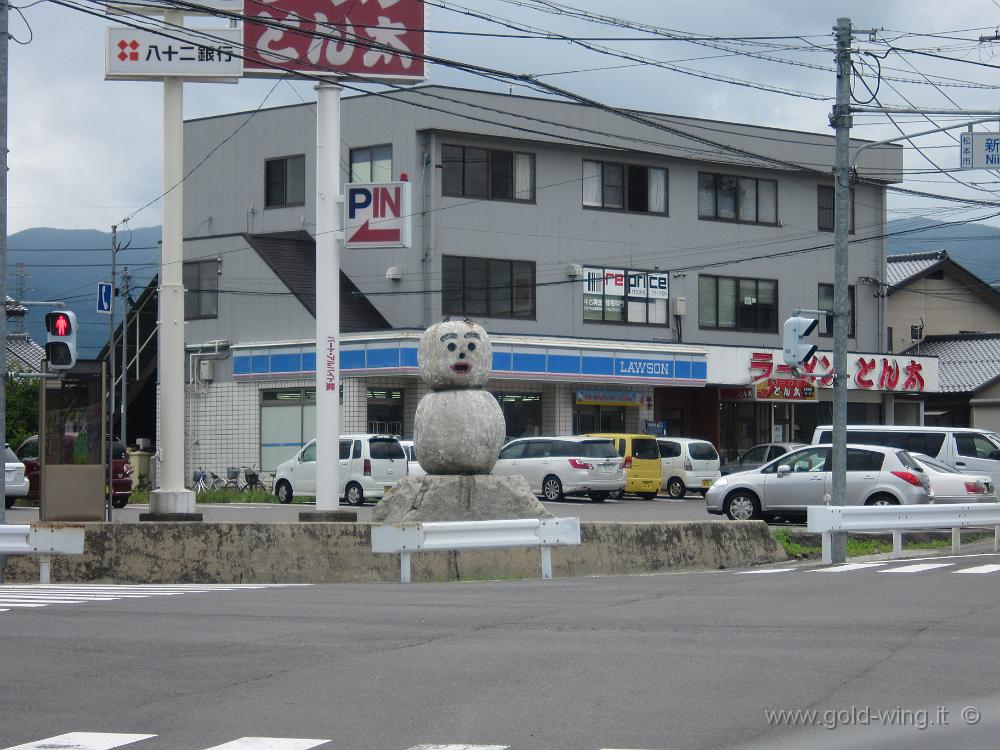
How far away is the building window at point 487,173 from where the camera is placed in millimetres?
41562

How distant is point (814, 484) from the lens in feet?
84.9

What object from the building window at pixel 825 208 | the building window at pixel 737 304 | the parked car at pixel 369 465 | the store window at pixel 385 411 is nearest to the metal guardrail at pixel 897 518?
the parked car at pixel 369 465

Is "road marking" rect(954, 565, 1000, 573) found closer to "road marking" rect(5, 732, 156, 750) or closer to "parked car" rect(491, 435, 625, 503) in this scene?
"road marking" rect(5, 732, 156, 750)

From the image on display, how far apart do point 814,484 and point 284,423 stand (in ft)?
66.3

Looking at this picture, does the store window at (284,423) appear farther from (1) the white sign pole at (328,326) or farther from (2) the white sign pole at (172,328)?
(1) the white sign pole at (328,326)

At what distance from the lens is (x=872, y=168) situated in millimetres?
50031

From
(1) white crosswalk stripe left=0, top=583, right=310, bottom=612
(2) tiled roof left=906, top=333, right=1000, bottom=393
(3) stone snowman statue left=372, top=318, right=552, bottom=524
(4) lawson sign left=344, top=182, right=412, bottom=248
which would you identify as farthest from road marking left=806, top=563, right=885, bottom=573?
(2) tiled roof left=906, top=333, right=1000, bottom=393

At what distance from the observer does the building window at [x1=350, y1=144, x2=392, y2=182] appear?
137 feet

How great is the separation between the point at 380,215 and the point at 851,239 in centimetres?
3256

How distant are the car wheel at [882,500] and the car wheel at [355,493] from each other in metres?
13.5

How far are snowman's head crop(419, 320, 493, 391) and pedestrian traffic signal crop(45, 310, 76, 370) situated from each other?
468 cm

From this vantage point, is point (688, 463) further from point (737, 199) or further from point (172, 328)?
point (172, 328)

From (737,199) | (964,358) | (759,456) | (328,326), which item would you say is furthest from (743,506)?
(964,358)

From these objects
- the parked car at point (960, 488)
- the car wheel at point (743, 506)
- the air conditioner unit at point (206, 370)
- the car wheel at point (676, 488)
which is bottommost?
the car wheel at point (676, 488)
